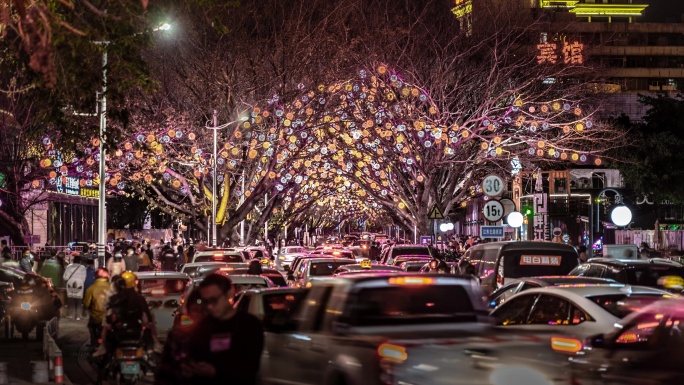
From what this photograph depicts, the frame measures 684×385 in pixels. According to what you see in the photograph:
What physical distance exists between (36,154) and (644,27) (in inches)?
3310

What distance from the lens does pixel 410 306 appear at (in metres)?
10.8

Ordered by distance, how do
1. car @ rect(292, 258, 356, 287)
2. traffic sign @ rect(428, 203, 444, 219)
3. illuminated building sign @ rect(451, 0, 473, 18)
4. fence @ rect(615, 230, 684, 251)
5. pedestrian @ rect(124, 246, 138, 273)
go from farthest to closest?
fence @ rect(615, 230, 684, 251)
illuminated building sign @ rect(451, 0, 473, 18)
traffic sign @ rect(428, 203, 444, 219)
pedestrian @ rect(124, 246, 138, 273)
car @ rect(292, 258, 356, 287)

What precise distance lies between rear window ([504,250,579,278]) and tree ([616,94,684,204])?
36.2 meters

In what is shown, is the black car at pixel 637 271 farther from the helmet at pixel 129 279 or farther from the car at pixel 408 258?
the car at pixel 408 258

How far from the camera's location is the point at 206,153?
47.4m

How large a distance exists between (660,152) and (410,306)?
51.1 meters

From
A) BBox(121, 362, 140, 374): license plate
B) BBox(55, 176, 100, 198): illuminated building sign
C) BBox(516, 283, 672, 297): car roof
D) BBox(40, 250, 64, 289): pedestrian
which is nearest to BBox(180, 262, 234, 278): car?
BBox(40, 250, 64, 289): pedestrian

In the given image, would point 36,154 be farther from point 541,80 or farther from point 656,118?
point 656,118

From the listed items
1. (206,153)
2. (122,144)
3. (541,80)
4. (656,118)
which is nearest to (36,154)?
(122,144)

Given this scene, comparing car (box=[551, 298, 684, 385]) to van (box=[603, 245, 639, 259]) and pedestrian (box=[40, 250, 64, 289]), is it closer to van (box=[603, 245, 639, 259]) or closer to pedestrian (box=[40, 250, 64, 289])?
pedestrian (box=[40, 250, 64, 289])

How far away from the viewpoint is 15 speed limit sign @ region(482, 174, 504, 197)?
26297 mm

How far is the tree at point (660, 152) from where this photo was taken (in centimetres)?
5866

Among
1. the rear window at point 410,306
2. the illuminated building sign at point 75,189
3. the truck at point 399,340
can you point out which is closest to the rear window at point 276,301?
the truck at point 399,340

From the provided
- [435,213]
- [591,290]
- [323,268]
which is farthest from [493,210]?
[591,290]
